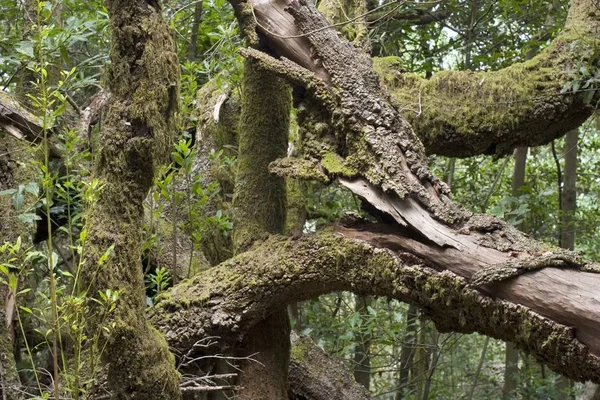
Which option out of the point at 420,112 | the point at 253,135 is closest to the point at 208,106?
the point at 253,135

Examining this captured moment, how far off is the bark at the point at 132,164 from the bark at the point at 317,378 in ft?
Result: 3.95

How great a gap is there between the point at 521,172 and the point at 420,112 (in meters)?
3.14

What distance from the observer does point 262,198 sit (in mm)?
3623

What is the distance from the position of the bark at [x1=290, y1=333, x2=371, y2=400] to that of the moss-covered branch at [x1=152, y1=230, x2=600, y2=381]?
743mm

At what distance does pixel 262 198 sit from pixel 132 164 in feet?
3.21

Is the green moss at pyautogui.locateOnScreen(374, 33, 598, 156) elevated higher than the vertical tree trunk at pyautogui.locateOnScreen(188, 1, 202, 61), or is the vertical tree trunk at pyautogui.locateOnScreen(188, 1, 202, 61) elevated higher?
the vertical tree trunk at pyautogui.locateOnScreen(188, 1, 202, 61)

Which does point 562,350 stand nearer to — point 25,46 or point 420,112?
point 420,112

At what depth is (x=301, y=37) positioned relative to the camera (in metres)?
3.23

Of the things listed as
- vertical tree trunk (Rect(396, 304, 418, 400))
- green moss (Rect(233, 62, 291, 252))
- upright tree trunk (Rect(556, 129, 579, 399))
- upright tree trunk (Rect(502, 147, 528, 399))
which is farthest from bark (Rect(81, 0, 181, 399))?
upright tree trunk (Rect(556, 129, 579, 399))

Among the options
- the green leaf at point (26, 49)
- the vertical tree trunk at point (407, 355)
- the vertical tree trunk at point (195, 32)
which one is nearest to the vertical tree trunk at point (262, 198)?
the green leaf at point (26, 49)

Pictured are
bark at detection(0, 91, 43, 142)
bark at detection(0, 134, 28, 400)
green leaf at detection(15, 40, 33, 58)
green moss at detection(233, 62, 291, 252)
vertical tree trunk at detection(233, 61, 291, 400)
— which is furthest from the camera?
green moss at detection(233, 62, 291, 252)

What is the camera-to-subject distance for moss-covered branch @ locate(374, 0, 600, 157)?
348cm

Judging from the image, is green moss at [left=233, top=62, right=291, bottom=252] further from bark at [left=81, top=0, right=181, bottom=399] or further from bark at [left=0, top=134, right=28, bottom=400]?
bark at [left=0, top=134, right=28, bottom=400]

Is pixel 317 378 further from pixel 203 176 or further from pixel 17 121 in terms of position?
pixel 17 121
